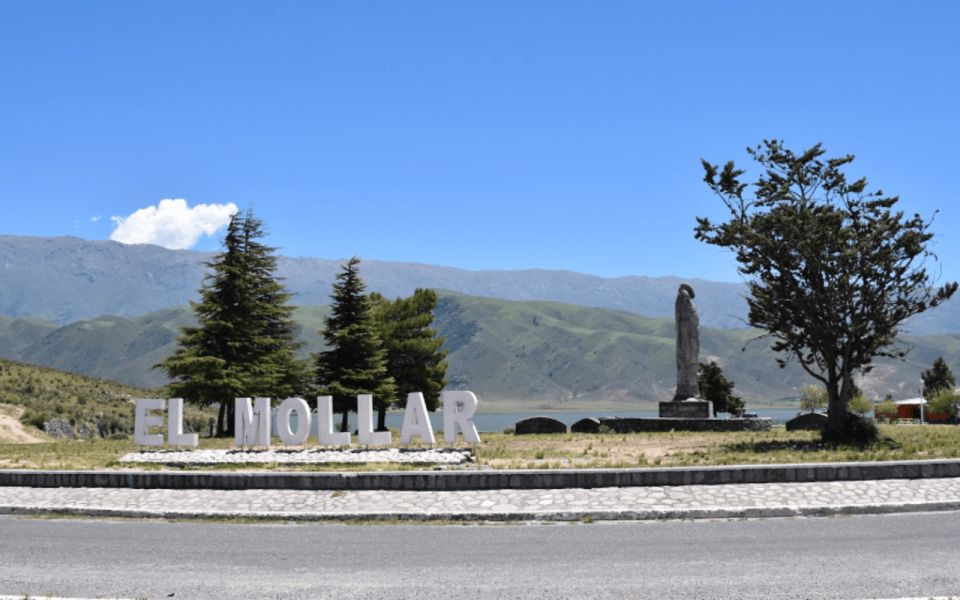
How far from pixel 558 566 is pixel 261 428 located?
53.6 feet

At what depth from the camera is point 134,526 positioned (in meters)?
15.4

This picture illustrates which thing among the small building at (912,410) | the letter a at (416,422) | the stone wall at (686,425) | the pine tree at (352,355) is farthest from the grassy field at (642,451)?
the small building at (912,410)

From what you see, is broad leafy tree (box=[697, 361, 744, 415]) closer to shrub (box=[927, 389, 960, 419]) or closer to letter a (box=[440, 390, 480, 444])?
shrub (box=[927, 389, 960, 419])

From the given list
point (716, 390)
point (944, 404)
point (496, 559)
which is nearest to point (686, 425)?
point (496, 559)

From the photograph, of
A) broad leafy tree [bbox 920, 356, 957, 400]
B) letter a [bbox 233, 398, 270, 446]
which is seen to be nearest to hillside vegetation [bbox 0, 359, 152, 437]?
letter a [bbox 233, 398, 270, 446]

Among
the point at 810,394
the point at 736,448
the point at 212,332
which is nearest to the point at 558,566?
the point at 736,448

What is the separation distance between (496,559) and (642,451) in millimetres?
13604

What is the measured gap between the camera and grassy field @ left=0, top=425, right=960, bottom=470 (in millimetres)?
21219

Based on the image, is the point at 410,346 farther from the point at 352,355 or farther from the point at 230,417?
the point at 230,417

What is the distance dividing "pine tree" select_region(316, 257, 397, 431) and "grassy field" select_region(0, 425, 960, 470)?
15.8 meters

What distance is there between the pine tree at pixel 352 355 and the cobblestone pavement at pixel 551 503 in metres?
29.8

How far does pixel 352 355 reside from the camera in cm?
4812

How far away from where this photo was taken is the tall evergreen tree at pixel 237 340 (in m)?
43.5

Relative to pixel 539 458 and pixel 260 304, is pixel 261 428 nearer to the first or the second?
pixel 539 458
